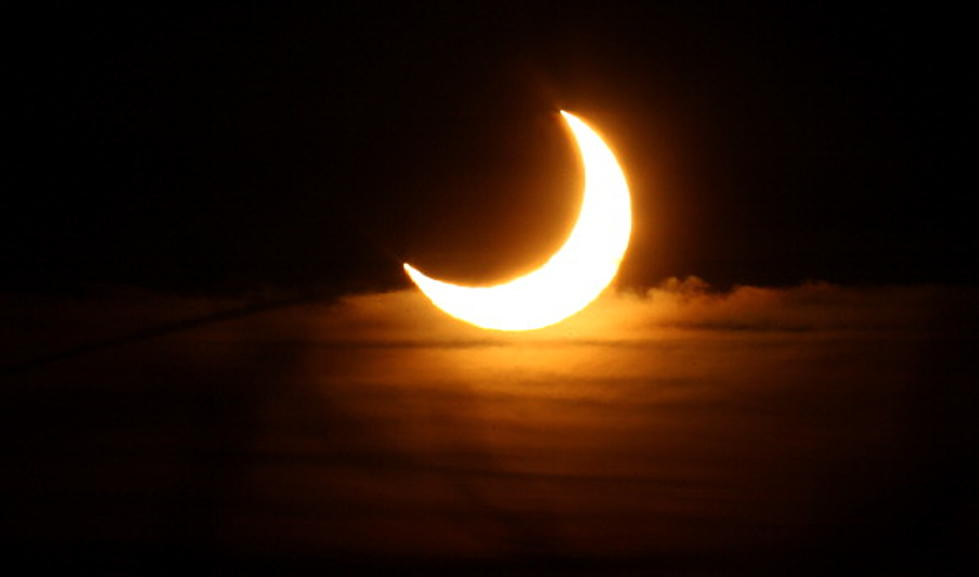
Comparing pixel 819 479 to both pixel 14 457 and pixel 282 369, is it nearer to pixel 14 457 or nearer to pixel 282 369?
pixel 282 369

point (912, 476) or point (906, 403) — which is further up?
point (906, 403)

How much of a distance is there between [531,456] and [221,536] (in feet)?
4.01

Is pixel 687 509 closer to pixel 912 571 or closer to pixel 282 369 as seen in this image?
pixel 912 571

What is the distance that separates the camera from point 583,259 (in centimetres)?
573

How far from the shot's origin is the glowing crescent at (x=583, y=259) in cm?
568

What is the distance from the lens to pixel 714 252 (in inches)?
234

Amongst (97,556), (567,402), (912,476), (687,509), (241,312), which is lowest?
(97,556)

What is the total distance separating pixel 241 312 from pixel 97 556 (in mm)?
2264

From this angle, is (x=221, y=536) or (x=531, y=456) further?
(x=531, y=456)

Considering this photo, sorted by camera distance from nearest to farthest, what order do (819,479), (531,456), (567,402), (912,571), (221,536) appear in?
(912,571) < (221,536) < (819,479) < (531,456) < (567,402)

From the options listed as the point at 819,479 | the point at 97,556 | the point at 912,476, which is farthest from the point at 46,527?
the point at 912,476

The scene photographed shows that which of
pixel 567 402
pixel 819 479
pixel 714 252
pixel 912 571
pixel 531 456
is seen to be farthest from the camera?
pixel 714 252

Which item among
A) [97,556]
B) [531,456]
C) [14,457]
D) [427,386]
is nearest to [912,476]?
[531,456]

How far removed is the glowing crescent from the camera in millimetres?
5676
